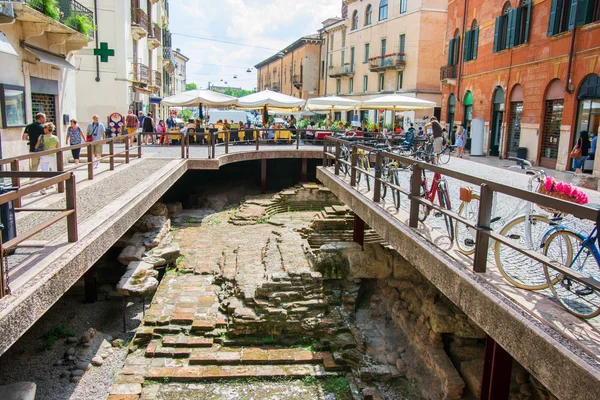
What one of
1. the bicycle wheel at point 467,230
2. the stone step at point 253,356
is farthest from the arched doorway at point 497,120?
the bicycle wheel at point 467,230

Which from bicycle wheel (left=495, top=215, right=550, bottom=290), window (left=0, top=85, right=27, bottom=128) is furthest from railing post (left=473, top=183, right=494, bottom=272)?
window (left=0, top=85, right=27, bottom=128)

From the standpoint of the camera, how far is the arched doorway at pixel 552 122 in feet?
60.1

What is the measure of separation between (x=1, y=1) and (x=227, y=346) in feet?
26.9

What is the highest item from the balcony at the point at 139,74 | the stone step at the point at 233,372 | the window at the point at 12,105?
the balcony at the point at 139,74

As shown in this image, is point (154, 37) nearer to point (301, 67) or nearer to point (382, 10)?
point (382, 10)

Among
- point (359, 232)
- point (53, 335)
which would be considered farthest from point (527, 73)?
point (53, 335)

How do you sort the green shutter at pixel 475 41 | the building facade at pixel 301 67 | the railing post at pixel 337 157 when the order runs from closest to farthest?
the railing post at pixel 337 157, the green shutter at pixel 475 41, the building facade at pixel 301 67

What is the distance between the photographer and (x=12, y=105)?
40.3ft

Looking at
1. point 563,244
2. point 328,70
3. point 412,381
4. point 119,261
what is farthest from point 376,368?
point 328,70

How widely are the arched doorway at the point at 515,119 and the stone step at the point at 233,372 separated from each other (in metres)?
16.5

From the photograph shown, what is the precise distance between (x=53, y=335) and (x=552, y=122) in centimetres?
1754

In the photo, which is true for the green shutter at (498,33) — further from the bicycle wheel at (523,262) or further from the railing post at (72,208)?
the railing post at (72,208)

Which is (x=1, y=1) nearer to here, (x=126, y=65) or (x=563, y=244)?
(x=563, y=244)

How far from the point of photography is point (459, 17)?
2695 centimetres
